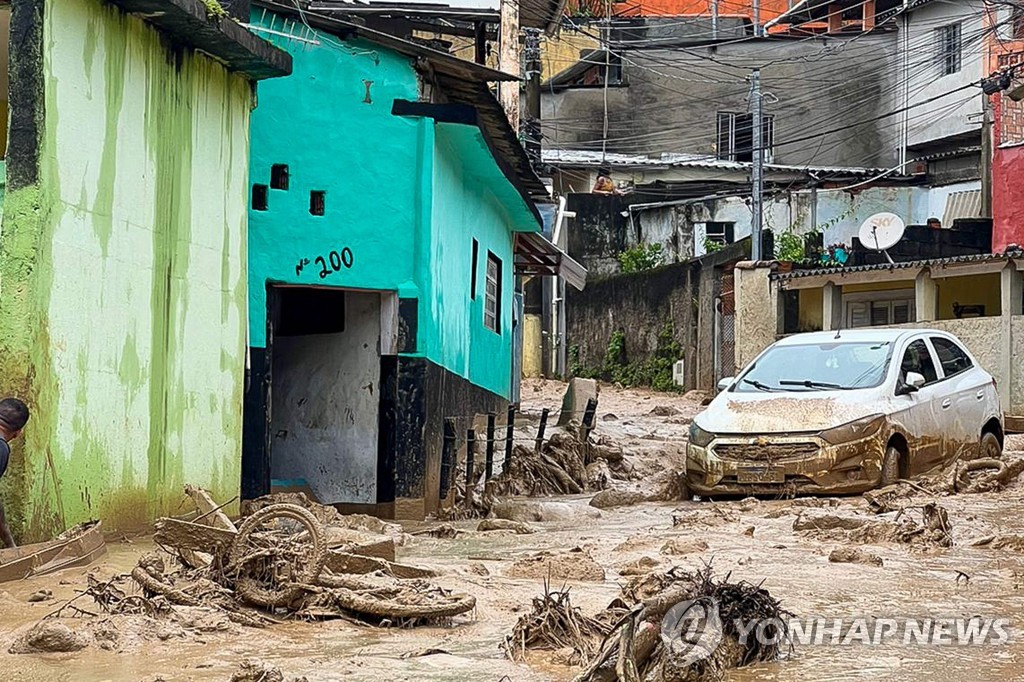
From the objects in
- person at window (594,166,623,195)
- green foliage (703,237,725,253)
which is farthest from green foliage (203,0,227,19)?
person at window (594,166,623,195)

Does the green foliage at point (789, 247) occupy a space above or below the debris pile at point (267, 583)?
above

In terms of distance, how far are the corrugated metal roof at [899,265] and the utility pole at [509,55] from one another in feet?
26.4

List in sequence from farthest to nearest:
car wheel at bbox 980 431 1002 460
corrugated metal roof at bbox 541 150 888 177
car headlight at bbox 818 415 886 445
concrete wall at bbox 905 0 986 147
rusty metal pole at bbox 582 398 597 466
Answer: corrugated metal roof at bbox 541 150 888 177, concrete wall at bbox 905 0 986 147, rusty metal pole at bbox 582 398 597 466, car wheel at bbox 980 431 1002 460, car headlight at bbox 818 415 886 445

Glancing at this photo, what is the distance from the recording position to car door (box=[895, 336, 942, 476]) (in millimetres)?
13359

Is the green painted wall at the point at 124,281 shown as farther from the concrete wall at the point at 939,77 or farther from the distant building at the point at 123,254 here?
the concrete wall at the point at 939,77

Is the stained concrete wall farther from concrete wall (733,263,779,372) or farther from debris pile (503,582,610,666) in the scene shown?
concrete wall (733,263,779,372)

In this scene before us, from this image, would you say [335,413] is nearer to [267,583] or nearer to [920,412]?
[920,412]

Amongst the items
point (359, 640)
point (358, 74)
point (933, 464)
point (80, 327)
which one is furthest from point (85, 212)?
point (933, 464)

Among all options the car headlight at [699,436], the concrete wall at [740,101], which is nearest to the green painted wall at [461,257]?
the car headlight at [699,436]

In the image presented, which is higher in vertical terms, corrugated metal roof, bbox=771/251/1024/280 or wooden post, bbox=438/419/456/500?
corrugated metal roof, bbox=771/251/1024/280

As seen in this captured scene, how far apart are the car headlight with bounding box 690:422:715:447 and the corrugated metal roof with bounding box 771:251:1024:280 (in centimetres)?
1330

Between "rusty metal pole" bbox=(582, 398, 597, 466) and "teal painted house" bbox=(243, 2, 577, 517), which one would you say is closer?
"teal painted house" bbox=(243, 2, 577, 517)

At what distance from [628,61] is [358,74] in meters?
29.7

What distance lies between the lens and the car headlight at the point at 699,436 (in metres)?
13.2
